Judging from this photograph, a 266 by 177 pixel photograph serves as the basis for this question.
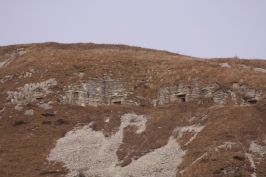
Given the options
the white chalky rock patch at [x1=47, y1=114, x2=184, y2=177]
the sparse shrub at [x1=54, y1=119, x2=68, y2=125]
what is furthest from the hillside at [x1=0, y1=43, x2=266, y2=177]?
the sparse shrub at [x1=54, y1=119, x2=68, y2=125]

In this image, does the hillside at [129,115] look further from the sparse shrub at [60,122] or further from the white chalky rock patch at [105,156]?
the sparse shrub at [60,122]

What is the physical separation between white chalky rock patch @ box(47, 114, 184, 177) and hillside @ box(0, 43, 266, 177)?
11 centimetres

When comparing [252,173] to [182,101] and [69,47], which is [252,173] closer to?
[182,101]

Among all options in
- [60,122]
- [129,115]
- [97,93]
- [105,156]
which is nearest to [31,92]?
[97,93]

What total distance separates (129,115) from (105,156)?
10096mm

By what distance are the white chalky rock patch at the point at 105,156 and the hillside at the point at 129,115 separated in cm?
11

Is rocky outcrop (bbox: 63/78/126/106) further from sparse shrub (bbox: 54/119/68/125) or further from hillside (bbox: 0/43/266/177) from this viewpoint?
sparse shrub (bbox: 54/119/68/125)

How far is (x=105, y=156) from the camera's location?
53.3 m

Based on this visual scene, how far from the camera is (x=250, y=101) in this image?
6425 centimetres

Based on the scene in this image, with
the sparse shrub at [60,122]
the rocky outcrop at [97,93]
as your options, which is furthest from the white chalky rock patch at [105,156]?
the rocky outcrop at [97,93]

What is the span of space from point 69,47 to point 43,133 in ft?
103

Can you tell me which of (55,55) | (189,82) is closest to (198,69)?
(189,82)

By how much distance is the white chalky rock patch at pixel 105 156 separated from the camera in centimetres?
4938

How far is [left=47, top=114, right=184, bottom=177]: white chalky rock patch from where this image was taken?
49.4 meters
